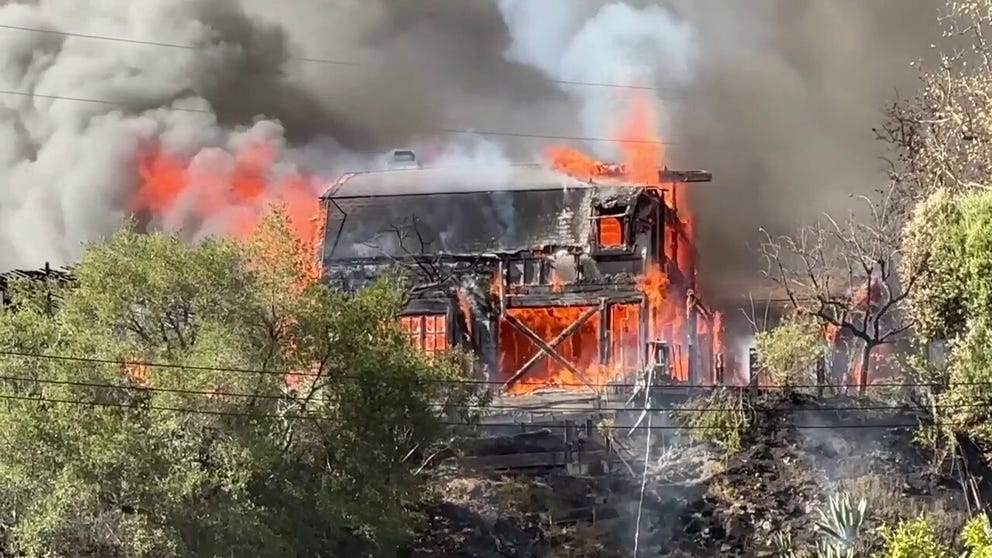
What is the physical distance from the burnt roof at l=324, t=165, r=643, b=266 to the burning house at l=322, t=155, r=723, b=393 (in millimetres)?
33

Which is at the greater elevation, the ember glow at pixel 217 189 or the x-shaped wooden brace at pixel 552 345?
the ember glow at pixel 217 189

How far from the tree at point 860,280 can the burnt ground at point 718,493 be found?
6.50 feet

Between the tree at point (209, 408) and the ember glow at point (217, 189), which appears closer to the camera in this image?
the tree at point (209, 408)

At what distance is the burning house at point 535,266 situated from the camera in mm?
34750

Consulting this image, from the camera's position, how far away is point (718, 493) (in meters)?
28.7

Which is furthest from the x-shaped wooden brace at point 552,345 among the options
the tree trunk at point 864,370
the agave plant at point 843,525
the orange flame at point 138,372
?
the orange flame at point 138,372

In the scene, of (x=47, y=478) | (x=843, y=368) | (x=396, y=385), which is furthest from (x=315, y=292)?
(x=843, y=368)

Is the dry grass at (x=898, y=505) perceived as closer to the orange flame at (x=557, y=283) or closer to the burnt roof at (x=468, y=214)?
the orange flame at (x=557, y=283)

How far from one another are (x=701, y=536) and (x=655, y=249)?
1097cm

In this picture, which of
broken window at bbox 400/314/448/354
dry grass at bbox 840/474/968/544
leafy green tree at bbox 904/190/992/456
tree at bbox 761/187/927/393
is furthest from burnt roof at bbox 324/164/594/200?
dry grass at bbox 840/474/968/544

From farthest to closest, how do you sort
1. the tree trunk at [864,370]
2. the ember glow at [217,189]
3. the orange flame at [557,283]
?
the ember glow at [217,189] < the orange flame at [557,283] < the tree trunk at [864,370]

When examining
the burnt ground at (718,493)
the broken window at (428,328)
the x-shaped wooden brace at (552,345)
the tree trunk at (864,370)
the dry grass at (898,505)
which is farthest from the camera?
the broken window at (428,328)

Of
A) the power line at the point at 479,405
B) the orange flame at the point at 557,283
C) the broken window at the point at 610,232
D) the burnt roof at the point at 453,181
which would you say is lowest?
the power line at the point at 479,405

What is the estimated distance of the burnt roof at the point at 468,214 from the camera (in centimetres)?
3625
